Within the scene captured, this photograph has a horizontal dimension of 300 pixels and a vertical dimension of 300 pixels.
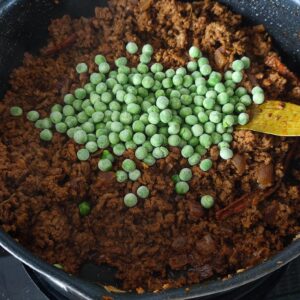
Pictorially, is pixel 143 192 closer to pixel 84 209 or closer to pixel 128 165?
pixel 128 165

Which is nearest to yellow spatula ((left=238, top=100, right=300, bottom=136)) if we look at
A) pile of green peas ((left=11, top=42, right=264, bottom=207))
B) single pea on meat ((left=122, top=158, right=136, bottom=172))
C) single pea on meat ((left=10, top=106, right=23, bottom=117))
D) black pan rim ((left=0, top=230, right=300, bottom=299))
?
pile of green peas ((left=11, top=42, right=264, bottom=207))

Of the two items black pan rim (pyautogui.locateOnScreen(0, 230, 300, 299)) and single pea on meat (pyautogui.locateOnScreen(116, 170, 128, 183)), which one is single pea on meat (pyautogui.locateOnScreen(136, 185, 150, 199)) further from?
black pan rim (pyautogui.locateOnScreen(0, 230, 300, 299))

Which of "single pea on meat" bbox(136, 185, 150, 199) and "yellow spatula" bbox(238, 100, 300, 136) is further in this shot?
"yellow spatula" bbox(238, 100, 300, 136)

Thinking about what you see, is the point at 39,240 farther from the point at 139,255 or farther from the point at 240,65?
the point at 240,65

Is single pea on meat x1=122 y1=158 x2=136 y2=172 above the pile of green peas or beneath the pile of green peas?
beneath

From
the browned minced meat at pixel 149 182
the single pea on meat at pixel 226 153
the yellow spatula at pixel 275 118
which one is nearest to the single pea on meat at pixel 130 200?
the browned minced meat at pixel 149 182

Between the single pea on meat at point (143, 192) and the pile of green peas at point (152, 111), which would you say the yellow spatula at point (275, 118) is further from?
the single pea on meat at point (143, 192)

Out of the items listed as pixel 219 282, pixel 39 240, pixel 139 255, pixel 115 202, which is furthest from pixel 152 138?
pixel 219 282
